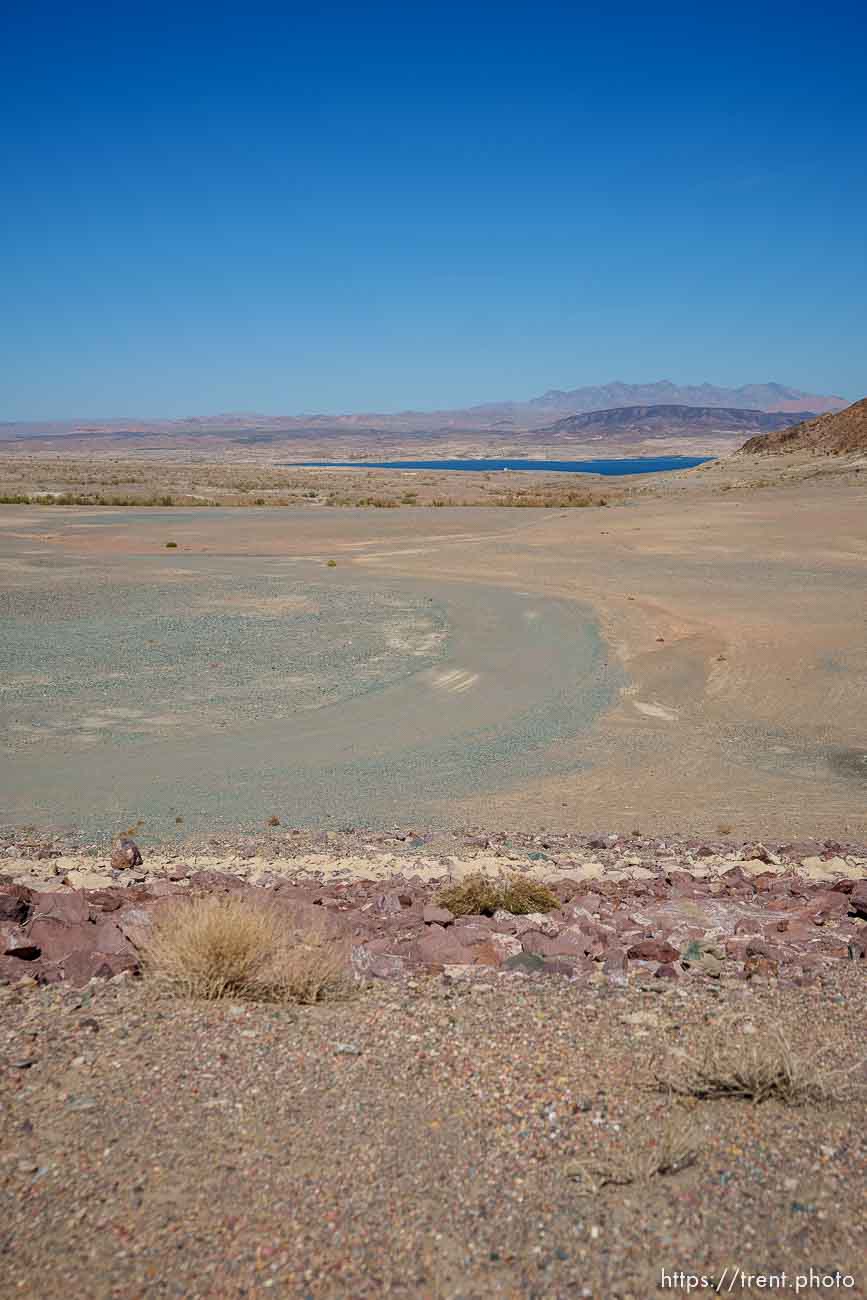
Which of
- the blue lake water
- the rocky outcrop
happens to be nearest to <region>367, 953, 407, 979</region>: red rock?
the rocky outcrop

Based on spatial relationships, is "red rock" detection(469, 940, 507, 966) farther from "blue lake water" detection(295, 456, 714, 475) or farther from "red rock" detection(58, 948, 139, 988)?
"blue lake water" detection(295, 456, 714, 475)

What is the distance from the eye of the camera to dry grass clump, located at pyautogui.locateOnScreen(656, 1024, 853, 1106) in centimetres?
408

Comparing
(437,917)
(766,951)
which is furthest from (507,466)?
(766,951)

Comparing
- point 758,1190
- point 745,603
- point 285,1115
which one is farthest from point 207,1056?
point 745,603

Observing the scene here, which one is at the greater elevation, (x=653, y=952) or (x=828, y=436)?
(x=828, y=436)

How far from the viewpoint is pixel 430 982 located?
18.1 ft

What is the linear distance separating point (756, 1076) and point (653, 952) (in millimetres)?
1856

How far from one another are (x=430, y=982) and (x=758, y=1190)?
233 centimetres

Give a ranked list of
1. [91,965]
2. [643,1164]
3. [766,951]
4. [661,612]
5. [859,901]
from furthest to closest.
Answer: [661,612] → [859,901] → [766,951] → [91,965] → [643,1164]

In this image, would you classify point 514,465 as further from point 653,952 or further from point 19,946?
point 19,946

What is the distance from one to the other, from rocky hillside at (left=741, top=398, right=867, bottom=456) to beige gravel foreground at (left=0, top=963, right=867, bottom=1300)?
69.1m

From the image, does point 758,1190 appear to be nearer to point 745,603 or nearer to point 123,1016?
point 123,1016

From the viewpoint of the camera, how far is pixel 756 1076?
412cm

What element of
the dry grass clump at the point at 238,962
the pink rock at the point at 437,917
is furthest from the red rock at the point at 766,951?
the dry grass clump at the point at 238,962
